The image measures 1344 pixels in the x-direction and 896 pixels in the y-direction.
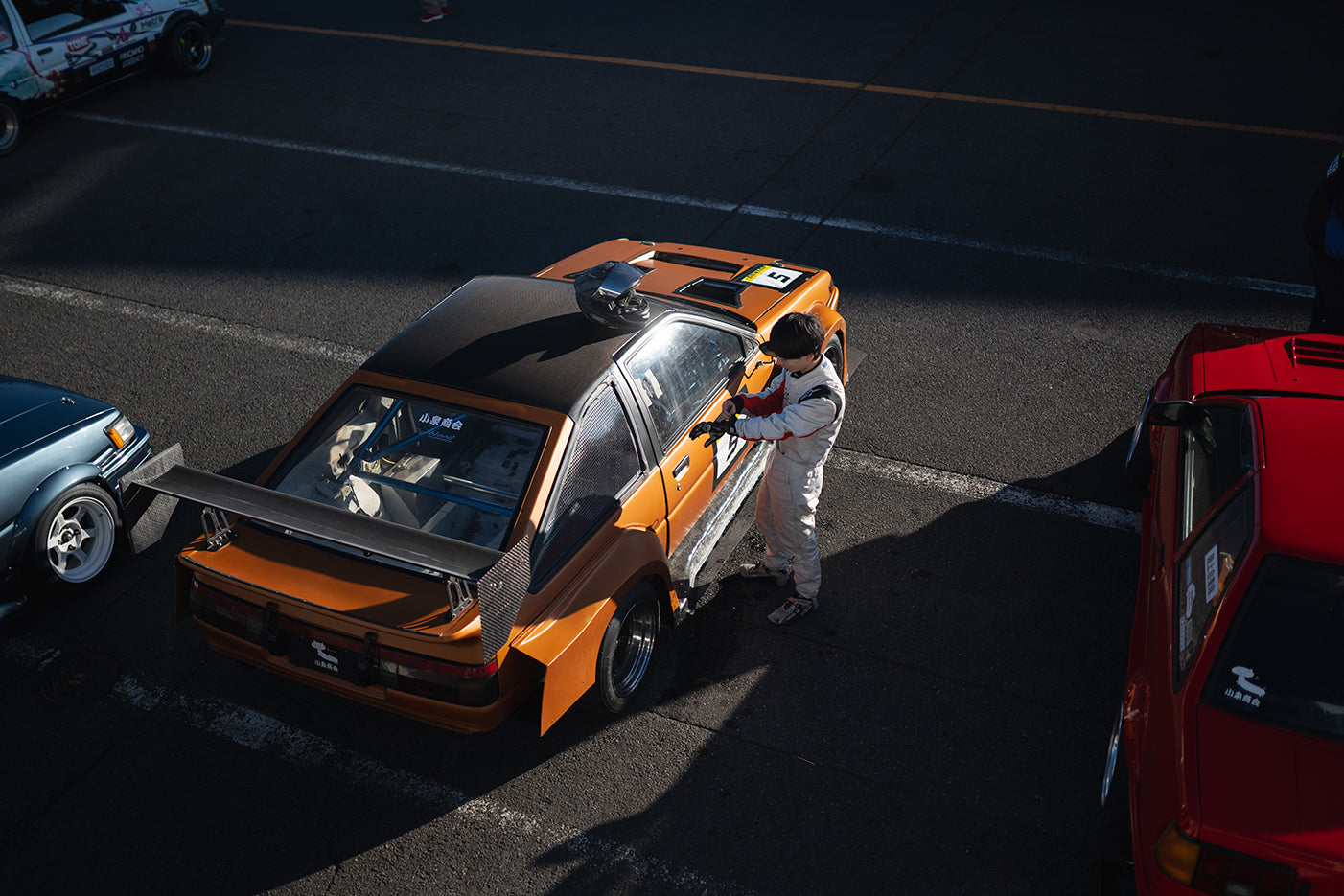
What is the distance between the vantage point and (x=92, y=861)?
404 centimetres

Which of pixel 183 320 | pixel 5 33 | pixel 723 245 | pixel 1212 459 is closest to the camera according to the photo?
pixel 1212 459

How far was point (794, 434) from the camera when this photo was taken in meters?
4.50

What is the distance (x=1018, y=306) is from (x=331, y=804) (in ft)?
19.2

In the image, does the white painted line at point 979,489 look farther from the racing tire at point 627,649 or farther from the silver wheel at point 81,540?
the silver wheel at point 81,540

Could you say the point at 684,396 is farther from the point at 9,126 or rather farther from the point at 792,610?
the point at 9,126

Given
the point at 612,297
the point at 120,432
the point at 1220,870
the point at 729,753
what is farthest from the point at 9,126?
the point at 1220,870

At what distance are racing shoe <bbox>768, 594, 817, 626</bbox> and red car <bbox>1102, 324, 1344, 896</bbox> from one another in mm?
1527

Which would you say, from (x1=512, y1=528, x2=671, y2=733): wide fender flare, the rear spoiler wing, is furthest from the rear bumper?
the rear spoiler wing

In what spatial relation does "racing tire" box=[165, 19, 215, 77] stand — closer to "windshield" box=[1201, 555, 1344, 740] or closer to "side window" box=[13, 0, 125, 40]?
"side window" box=[13, 0, 125, 40]

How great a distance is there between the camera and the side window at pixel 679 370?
15.3 feet

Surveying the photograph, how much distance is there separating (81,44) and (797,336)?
10390mm

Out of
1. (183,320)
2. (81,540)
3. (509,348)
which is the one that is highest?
(509,348)

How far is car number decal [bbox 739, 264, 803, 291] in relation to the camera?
238 inches

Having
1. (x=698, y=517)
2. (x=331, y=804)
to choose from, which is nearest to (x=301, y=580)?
(x=331, y=804)
